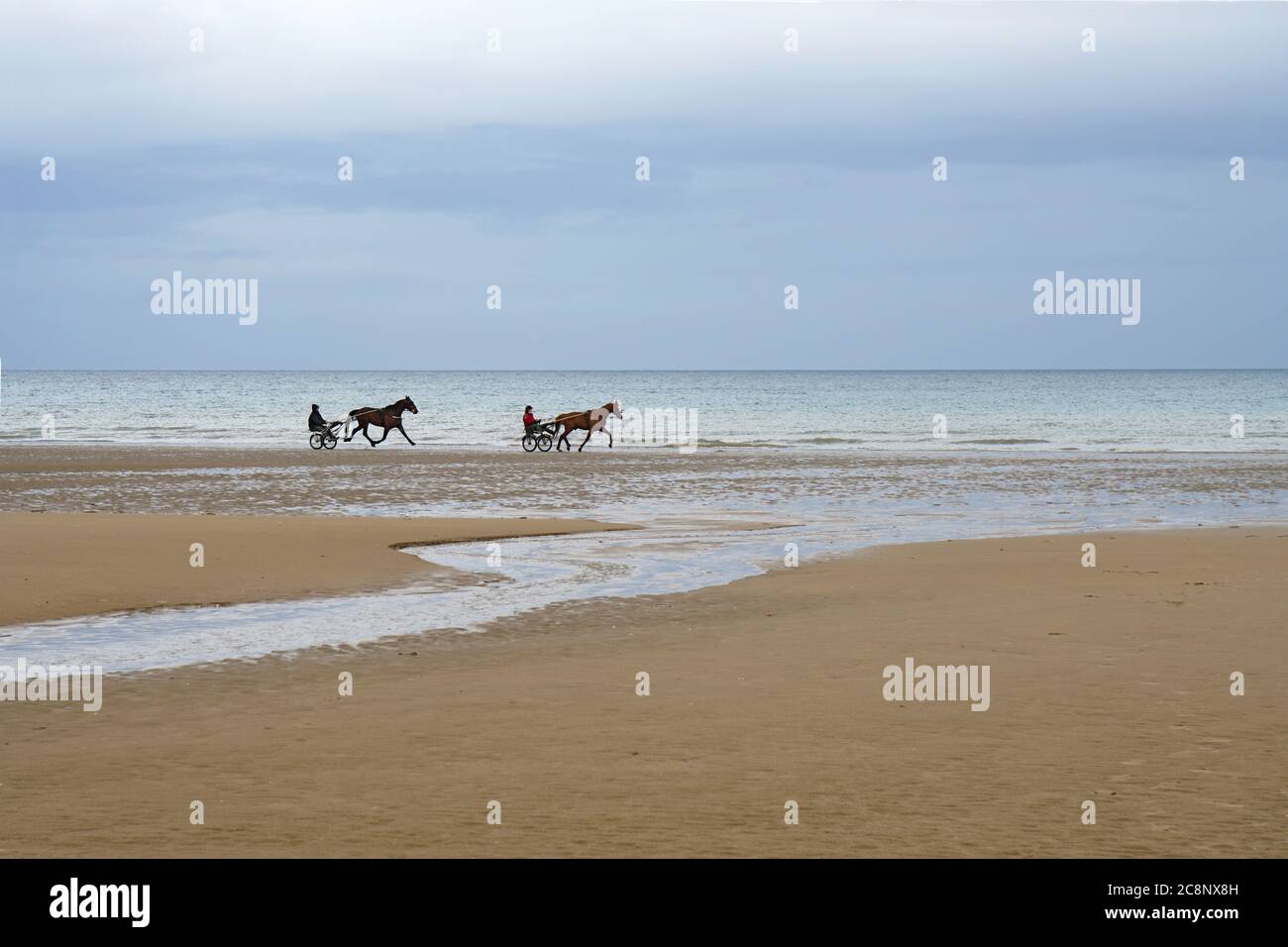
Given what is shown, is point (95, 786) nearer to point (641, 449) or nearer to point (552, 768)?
point (552, 768)

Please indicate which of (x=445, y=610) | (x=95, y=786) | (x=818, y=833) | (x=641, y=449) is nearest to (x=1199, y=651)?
(x=818, y=833)

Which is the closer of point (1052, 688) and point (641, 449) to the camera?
point (1052, 688)

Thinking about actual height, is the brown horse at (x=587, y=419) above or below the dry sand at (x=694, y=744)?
above

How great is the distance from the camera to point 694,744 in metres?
8.01

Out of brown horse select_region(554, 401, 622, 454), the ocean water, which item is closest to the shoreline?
brown horse select_region(554, 401, 622, 454)

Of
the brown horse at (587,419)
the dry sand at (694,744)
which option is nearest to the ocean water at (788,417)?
the brown horse at (587,419)

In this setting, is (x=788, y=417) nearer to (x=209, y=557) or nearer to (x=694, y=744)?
(x=209, y=557)

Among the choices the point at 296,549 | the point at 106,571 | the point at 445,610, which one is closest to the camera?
the point at 445,610

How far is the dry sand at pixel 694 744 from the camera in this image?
245 inches

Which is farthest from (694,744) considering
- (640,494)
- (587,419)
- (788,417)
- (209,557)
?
(788,417)

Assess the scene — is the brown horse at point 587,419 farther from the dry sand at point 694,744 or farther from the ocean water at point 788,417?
the dry sand at point 694,744

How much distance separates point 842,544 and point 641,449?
92.9 feet

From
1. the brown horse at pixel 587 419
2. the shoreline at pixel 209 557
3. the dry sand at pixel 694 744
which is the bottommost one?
the dry sand at pixel 694 744

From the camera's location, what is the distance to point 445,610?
43.8 ft
